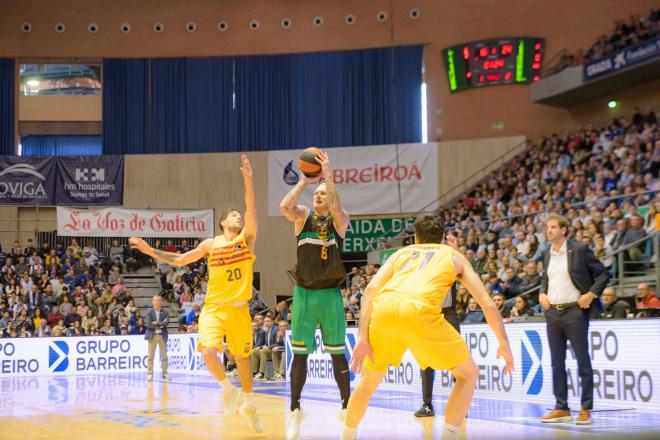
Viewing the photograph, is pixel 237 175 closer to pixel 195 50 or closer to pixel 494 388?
pixel 195 50

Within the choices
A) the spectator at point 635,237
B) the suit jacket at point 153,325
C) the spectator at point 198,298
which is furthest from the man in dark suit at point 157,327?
the spectator at point 635,237

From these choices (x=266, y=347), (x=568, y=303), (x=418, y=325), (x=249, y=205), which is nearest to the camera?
(x=418, y=325)

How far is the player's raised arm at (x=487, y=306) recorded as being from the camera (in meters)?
5.19

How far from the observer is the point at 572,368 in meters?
9.86

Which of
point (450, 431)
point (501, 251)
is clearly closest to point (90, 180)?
point (501, 251)

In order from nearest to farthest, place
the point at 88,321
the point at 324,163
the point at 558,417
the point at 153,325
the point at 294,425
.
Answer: the point at 294,425, the point at 324,163, the point at 558,417, the point at 153,325, the point at 88,321

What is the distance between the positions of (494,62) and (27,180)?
53.0ft

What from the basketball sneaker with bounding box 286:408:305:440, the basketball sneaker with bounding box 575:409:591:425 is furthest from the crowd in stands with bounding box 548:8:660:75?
the basketball sneaker with bounding box 286:408:305:440

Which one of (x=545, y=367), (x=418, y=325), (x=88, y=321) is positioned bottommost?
(x=88, y=321)

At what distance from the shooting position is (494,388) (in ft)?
36.2

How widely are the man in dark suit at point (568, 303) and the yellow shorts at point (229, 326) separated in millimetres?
2943

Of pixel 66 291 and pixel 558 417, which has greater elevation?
pixel 66 291

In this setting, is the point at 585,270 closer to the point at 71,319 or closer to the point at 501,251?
the point at 501,251

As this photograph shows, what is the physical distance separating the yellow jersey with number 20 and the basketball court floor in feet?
3.99
